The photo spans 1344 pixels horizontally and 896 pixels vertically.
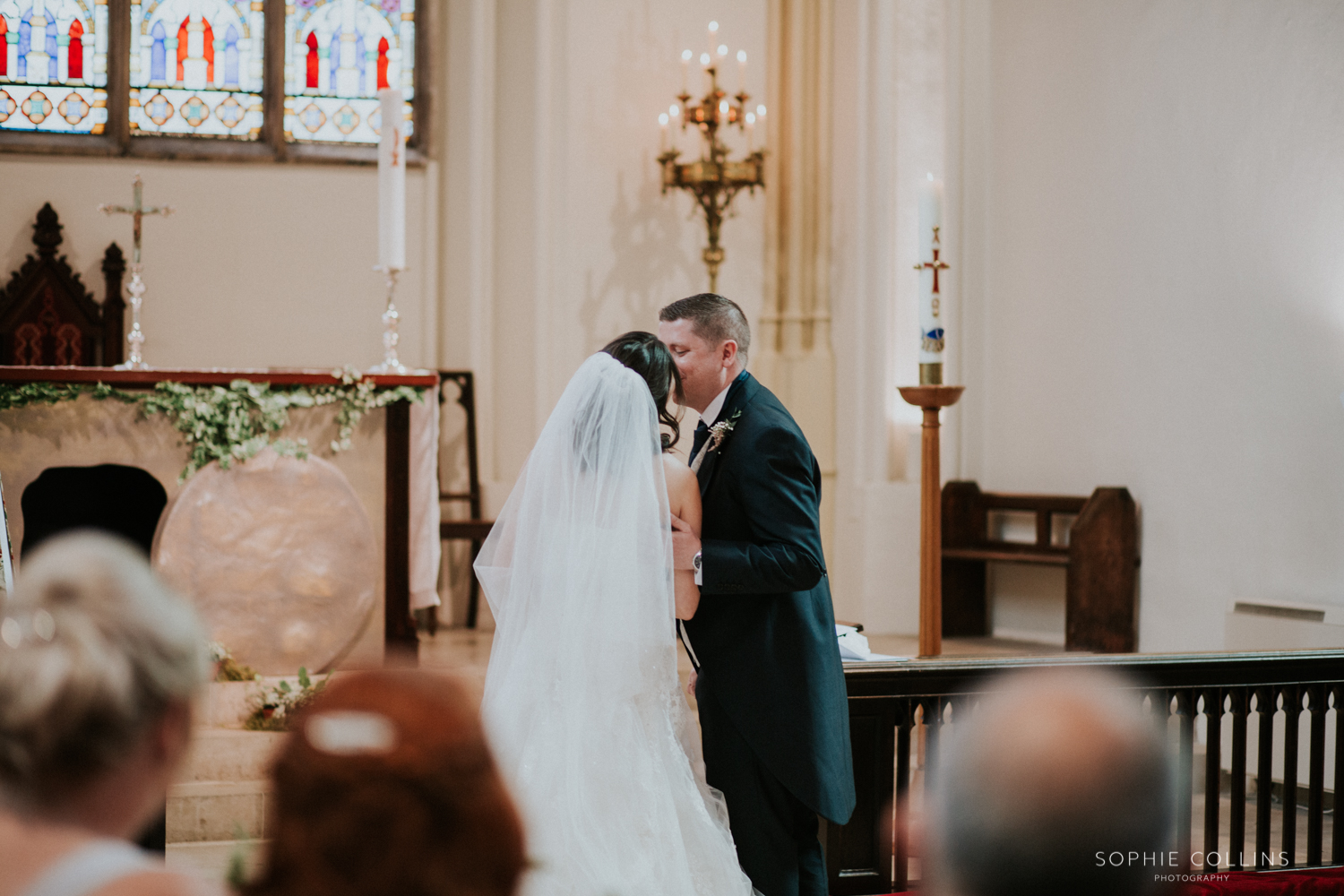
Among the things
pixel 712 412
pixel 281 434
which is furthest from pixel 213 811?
pixel 712 412

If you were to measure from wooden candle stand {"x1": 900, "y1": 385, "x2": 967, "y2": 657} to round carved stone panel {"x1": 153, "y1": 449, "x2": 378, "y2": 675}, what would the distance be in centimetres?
230

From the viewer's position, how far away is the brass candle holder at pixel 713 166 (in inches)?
288

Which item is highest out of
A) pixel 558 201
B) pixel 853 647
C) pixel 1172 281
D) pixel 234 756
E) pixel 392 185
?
pixel 558 201

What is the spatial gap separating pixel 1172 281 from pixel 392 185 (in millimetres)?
3902

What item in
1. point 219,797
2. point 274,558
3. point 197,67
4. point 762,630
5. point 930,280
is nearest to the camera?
point 762,630

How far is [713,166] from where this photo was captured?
7.39m

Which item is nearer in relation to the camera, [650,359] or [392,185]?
Answer: [650,359]

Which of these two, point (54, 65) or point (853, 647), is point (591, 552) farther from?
point (54, 65)

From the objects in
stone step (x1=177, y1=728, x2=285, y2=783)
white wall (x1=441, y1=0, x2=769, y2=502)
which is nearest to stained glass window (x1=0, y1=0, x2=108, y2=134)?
white wall (x1=441, y1=0, x2=769, y2=502)

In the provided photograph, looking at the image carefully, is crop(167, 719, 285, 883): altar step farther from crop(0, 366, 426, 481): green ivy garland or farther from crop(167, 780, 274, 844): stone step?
crop(0, 366, 426, 481): green ivy garland

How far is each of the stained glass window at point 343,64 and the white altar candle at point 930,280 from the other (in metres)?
4.89

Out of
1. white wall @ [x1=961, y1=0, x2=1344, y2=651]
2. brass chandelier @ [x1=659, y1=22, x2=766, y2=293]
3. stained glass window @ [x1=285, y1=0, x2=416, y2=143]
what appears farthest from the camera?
stained glass window @ [x1=285, y1=0, x2=416, y2=143]

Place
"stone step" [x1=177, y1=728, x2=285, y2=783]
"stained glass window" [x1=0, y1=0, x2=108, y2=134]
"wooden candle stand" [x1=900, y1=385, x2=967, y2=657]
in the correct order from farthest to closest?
"stained glass window" [x1=0, y1=0, x2=108, y2=134] → "stone step" [x1=177, y1=728, x2=285, y2=783] → "wooden candle stand" [x1=900, y1=385, x2=967, y2=657]

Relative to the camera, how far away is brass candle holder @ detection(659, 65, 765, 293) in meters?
7.32
